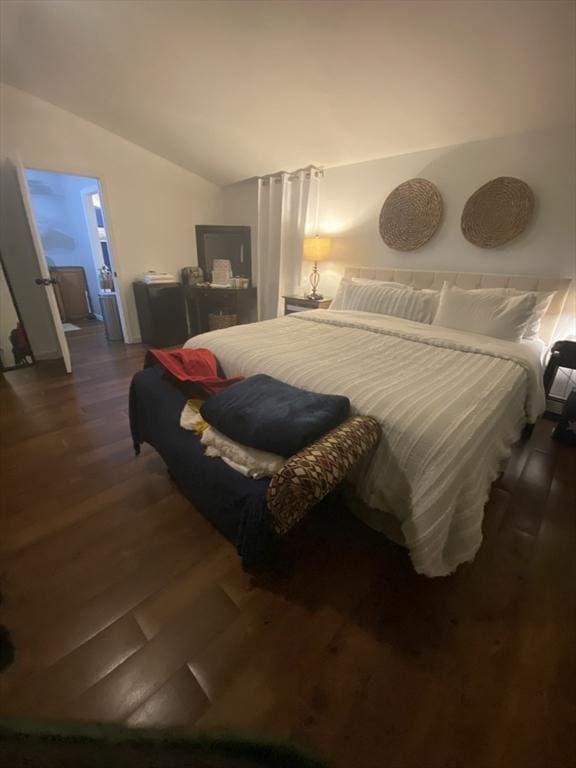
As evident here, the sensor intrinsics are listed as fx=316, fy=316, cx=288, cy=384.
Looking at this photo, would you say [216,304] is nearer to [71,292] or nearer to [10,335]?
[10,335]

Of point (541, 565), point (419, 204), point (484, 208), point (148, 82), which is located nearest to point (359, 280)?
point (419, 204)

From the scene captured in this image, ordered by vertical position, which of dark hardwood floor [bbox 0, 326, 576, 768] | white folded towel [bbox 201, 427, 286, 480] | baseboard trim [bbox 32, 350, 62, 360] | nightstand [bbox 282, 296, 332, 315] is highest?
nightstand [bbox 282, 296, 332, 315]

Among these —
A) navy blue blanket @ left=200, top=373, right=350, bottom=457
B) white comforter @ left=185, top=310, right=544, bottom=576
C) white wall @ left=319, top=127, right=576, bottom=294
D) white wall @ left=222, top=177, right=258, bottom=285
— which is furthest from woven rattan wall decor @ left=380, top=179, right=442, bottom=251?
navy blue blanket @ left=200, top=373, right=350, bottom=457

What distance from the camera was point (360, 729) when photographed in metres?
0.88

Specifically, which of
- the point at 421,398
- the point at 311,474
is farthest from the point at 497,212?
the point at 311,474

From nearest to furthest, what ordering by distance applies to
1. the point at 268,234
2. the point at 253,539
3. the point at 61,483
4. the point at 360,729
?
1. the point at 360,729
2. the point at 253,539
3. the point at 61,483
4. the point at 268,234

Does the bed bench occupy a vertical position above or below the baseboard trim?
above

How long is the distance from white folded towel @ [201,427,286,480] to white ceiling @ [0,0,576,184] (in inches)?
88.3

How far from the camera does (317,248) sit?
351cm

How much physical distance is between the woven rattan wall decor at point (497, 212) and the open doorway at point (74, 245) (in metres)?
4.54

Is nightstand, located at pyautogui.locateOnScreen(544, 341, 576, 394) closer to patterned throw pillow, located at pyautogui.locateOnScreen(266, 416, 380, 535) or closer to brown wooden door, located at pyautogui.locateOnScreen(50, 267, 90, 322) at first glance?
patterned throw pillow, located at pyautogui.locateOnScreen(266, 416, 380, 535)

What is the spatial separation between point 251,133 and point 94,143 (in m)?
1.82

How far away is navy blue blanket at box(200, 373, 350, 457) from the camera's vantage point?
113 centimetres

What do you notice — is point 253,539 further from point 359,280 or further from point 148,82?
point 148,82
